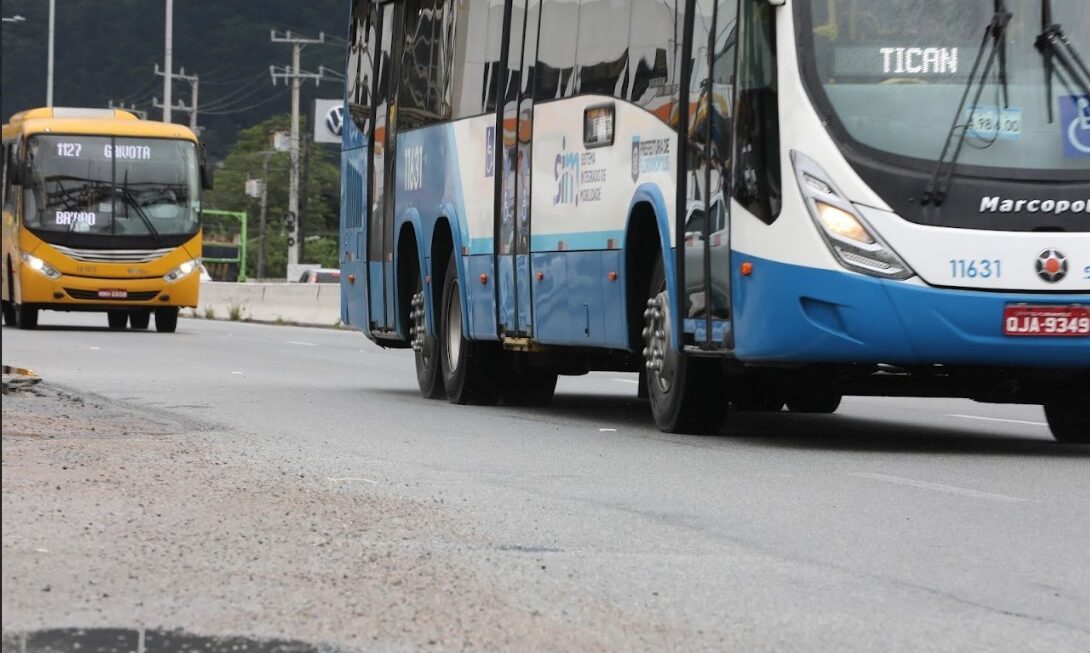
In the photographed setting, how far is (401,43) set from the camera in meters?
19.1

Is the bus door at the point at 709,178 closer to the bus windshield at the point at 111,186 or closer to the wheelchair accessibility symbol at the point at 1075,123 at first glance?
the wheelchair accessibility symbol at the point at 1075,123

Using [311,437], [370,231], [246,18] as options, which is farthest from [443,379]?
[246,18]

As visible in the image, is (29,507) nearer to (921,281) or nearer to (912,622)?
(912,622)

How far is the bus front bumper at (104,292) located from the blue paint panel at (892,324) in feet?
80.6

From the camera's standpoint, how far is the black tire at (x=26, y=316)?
3541 cm

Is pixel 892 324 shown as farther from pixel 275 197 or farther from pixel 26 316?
pixel 275 197

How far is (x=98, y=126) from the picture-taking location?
119ft

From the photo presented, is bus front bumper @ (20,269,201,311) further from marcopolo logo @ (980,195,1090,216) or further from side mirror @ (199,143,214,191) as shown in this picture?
marcopolo logo @ (980,195,1090,216)

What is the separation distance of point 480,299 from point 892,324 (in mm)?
5516

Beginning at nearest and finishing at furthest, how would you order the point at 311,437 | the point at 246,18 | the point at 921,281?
the point at 921,281
the point at 311,437
the point at 246,18

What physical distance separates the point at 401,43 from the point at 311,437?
22.4ft

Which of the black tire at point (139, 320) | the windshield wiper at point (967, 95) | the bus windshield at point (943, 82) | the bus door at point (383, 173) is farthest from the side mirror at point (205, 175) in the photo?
the windshield wiper at point (967, 95)

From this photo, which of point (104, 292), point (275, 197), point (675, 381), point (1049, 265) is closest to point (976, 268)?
point (1049, 265)

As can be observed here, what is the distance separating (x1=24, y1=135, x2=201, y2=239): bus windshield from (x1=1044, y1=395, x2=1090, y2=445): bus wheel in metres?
24.2
